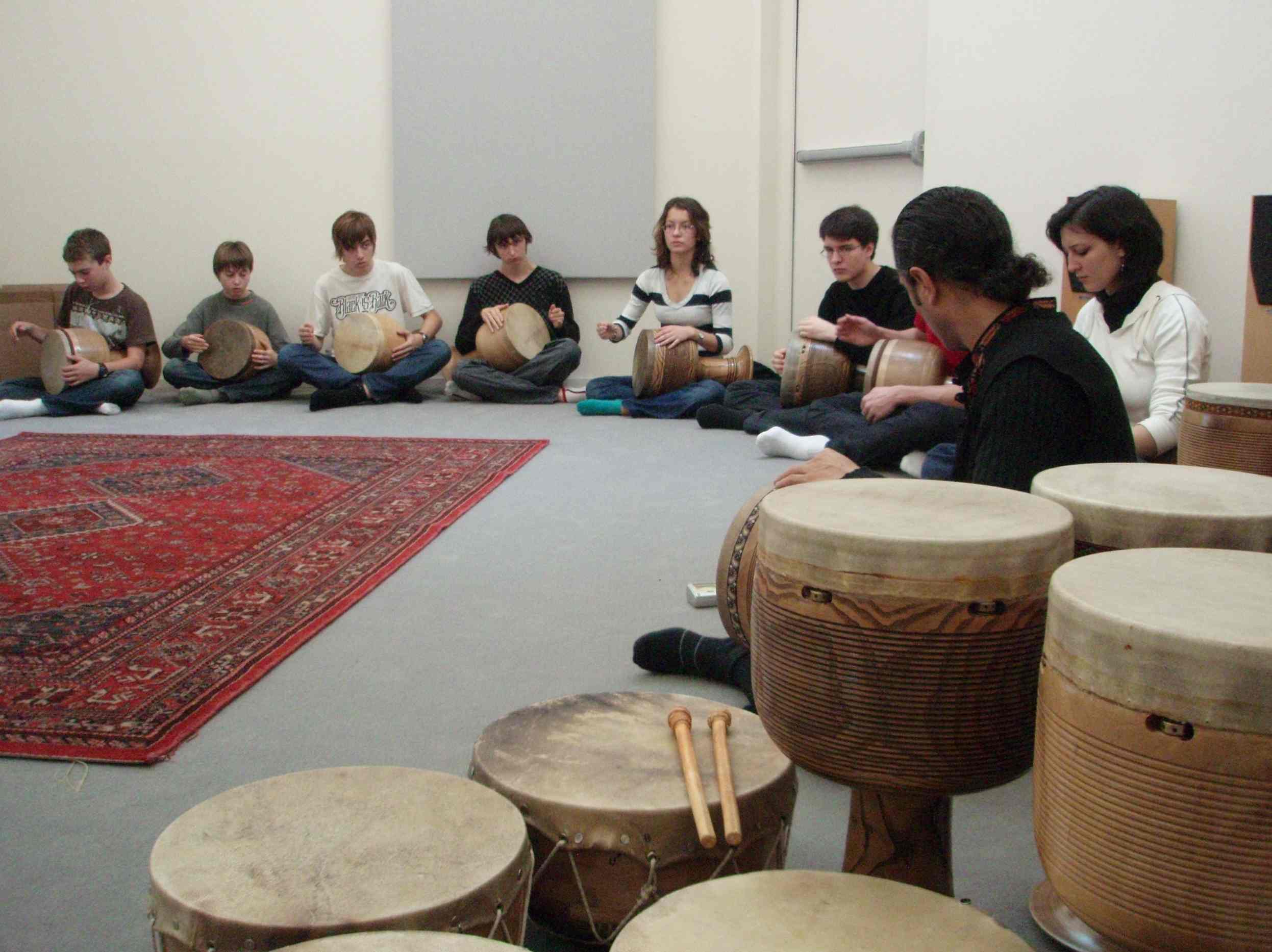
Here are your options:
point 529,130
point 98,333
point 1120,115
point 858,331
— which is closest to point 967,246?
point 1120,115

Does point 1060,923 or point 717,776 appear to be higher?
point 717,776

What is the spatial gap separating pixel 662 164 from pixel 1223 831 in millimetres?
6621

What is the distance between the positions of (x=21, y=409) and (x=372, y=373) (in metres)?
1.76

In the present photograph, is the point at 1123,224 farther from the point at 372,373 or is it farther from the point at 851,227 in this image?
the point at 372,373

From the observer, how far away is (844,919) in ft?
3.62

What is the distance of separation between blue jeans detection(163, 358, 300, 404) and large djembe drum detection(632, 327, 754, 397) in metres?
2.12

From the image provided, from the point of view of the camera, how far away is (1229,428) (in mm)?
A: 2709

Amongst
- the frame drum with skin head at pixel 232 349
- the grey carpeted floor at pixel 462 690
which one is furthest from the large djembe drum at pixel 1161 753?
the frame drum with skin head at pixel 232 349

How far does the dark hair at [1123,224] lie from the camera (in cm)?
301

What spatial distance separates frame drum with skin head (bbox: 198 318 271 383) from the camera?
6.92m

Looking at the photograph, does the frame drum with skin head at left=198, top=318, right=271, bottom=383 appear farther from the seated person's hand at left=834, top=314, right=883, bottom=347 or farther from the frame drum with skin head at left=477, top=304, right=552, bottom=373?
the seated person's hand at left=834, top=314, right=883, bottom=347

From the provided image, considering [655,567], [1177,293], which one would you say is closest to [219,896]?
[655,567]

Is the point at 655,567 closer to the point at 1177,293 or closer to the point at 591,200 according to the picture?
the point at 1177,293

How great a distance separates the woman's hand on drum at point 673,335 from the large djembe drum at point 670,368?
0.05ft
